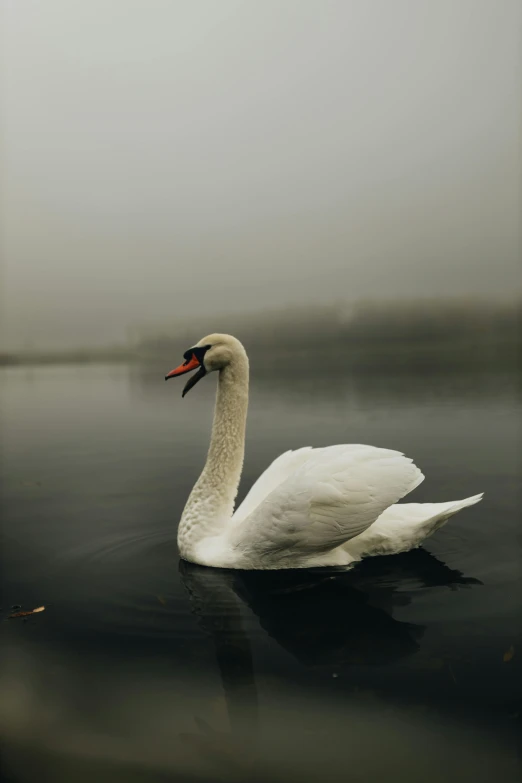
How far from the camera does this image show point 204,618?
451 cm

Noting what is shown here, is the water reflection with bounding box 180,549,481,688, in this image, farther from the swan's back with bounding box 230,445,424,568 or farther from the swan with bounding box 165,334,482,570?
the swan's back with bounding box 230,445,424,568

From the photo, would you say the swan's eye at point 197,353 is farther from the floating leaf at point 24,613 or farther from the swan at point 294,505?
the floating leaf at point 24,613

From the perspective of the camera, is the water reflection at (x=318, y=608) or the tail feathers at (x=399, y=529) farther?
the tail feathers at (x=399, y=529)

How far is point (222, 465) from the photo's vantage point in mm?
5922

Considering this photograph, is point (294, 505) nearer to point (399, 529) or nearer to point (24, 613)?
point (399, 529)

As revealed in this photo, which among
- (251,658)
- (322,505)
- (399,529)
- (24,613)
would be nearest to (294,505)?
(322,505)

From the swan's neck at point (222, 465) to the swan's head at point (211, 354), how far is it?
0.07 metres

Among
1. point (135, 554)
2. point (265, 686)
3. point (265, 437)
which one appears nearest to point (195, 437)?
point (265, 437)

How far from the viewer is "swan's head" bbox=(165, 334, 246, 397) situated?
229 inches

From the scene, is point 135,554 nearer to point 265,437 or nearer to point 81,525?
point 81,525

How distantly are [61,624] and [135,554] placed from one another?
1.47 meters

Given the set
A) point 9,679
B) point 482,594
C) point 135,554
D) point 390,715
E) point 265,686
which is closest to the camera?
point 390,715

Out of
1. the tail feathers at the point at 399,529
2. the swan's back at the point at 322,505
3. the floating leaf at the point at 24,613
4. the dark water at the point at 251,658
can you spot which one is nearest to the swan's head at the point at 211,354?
the swan's back at the point at 322,505

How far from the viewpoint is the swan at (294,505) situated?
492cm
